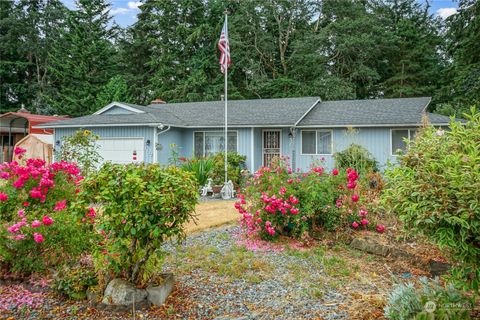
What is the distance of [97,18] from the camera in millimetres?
27234

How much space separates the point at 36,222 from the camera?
344 cm

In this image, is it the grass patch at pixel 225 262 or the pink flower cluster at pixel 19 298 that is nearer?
the pink flower cluster at pixel 19 298

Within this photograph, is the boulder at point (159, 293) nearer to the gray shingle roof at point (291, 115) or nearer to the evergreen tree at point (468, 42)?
the gray shingle roof at point (291, 115)

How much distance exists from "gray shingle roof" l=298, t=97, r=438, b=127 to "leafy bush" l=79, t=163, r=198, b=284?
10929 millimetres

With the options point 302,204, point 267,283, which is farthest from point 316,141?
point 267,283

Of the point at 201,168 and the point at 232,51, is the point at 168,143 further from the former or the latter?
the point at 232,51

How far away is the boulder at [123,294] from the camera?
304cm

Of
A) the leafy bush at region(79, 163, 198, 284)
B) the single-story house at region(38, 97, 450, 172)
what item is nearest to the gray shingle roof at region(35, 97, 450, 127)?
the single-story house at region(38, 97, 450, 172)

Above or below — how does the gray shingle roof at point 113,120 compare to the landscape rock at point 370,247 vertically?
above

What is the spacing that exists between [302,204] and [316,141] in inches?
359

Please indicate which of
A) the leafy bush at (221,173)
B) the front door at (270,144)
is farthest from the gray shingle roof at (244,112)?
the leafy bush at (221,173)

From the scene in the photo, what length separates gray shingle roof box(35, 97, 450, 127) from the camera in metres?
12.9

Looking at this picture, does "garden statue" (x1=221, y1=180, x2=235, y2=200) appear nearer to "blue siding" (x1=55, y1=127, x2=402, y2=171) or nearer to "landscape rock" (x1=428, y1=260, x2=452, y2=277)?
"blue siding" (x1=55, y1=127, x2=402, y2=171)

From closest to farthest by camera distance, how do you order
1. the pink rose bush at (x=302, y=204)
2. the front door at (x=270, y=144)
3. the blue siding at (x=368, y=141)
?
the pink rose bush at (x=302, y=204), the blue siding at (x=368, y=141), the front door at (x=270, y=144)
